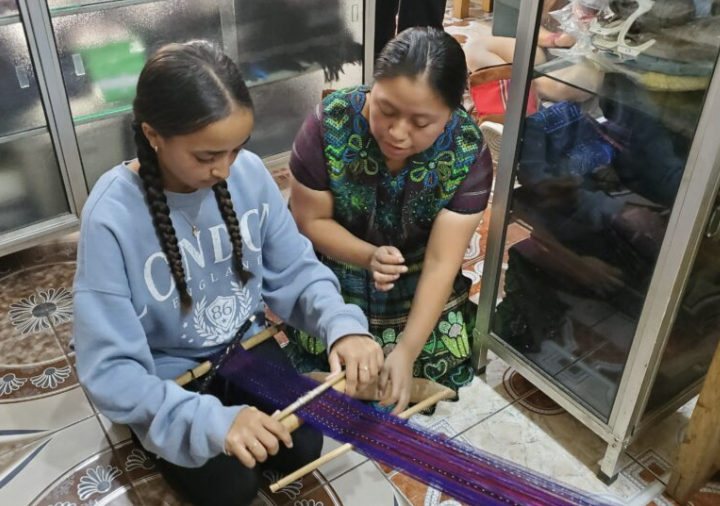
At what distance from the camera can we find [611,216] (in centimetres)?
130

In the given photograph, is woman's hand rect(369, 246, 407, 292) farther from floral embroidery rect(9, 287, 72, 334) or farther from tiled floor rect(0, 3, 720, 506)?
floral embroidery rect(9, 287, 72, 334)

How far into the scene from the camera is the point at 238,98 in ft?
3.14

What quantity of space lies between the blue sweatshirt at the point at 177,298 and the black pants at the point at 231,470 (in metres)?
0.10

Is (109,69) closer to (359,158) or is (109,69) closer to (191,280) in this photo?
(359,158)

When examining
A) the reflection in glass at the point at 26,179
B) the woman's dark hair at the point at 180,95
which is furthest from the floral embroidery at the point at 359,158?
the reflection in glass at the point at 26,179

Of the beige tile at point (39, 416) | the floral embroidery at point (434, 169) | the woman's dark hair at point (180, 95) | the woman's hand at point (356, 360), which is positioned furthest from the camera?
the beige tile at point (39, 416)

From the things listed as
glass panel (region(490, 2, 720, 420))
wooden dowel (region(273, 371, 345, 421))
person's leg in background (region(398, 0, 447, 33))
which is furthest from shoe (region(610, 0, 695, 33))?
person's leg in background (region(398, 0, 447, 33))

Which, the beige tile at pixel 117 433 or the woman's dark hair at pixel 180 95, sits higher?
the woman's dark hair at pixel 180 95

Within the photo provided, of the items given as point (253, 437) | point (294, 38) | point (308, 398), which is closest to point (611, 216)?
point (308, 398)

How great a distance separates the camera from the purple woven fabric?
3.04 ft

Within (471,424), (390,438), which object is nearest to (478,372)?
(471,424)

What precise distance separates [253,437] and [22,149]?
1.47 metres

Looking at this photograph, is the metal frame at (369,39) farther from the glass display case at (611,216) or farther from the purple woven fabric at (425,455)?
the purple woven fabric at (425,455)

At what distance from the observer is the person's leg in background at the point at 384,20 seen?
2680 millimetres
